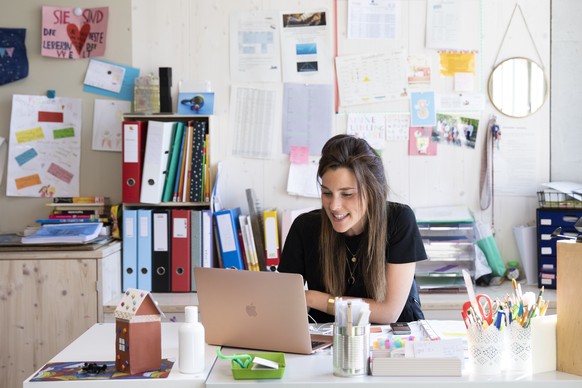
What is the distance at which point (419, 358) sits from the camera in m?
1.74

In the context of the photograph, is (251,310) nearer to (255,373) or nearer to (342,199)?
(255,373)

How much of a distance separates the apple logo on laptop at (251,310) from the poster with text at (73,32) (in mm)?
2091

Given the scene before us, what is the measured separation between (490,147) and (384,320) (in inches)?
59.2

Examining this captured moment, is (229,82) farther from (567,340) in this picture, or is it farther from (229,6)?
(567,340)

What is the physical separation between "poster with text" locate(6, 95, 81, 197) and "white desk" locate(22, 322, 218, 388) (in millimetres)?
1518

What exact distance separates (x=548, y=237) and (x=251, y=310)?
1931mm

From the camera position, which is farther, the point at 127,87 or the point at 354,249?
the point at 127,87

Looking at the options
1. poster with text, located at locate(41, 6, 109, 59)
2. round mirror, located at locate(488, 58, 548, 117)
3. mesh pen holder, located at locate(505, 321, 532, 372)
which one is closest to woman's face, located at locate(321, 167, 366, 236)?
mesh pen holder, located at locate(505, 321, 532, 372)

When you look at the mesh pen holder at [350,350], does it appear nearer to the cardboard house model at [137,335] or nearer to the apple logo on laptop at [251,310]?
the apple logo on laptop at [251,310]

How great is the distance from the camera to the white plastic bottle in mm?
1762

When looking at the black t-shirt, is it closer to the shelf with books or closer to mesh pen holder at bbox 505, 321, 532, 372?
mesh pen holder at bbox 505, 321, 532, 372

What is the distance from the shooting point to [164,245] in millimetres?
3422

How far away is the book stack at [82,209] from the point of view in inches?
137

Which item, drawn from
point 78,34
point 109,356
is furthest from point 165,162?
point 109,356
